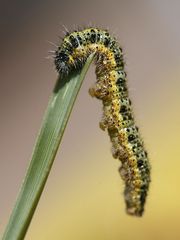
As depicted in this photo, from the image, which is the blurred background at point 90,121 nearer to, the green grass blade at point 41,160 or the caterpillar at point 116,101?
the caterpillar at point 116,101

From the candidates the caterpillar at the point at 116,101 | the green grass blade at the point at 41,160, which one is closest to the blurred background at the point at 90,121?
the caterpillar at the point at 116,101

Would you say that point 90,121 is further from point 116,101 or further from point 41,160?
point 41,160

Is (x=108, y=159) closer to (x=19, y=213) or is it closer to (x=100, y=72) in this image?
(x=100, y=72)

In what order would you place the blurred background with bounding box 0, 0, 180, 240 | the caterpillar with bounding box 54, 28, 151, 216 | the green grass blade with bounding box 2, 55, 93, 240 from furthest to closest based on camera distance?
the blurred background with bounding box 0, 0, 180, 240 → the caterpillar with bounding box 54, 28, 151, 216 → the green grass blade with bounding box 2, 55, 93, 240

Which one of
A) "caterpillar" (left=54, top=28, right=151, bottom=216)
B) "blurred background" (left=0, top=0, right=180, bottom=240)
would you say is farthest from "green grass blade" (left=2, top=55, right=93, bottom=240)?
"blurred background" (left=0, top=0, right=180, bottom=240)

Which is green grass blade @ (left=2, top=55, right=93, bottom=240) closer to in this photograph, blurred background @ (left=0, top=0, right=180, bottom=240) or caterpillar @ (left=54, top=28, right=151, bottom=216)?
caterpillar @ (left=54, top=28, right=151, bottom=216)
